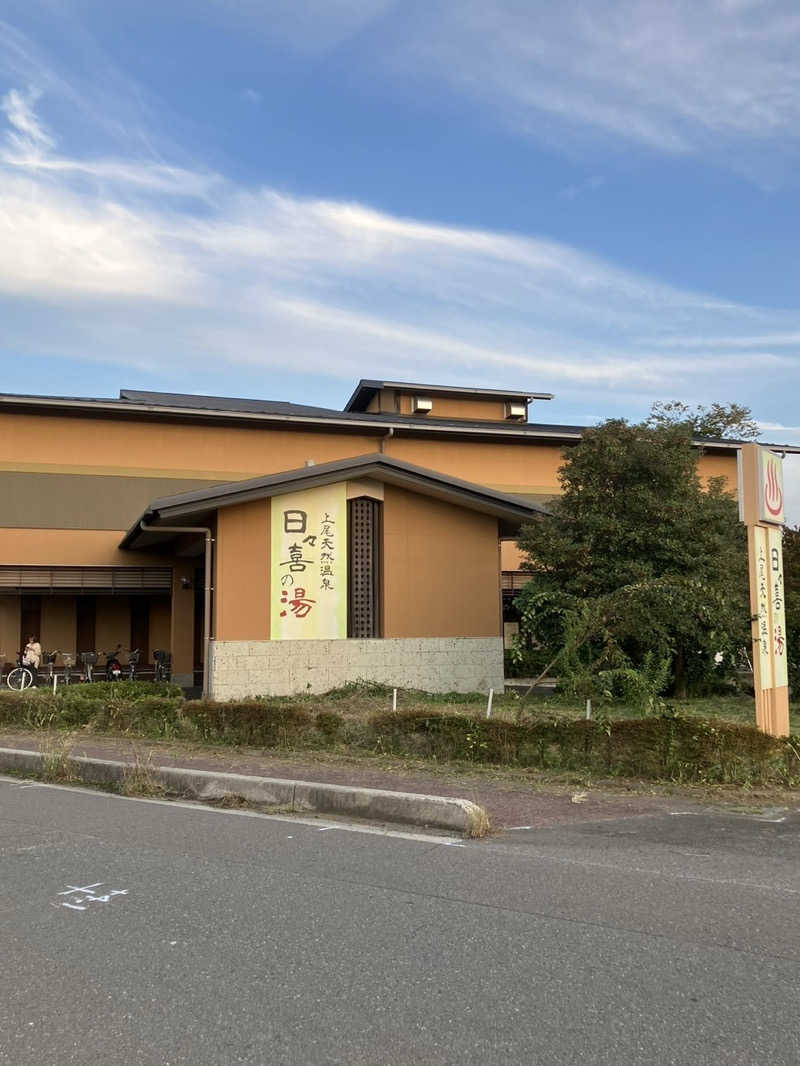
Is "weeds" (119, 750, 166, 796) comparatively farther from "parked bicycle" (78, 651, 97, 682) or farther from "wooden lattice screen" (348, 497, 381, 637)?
"parked bicycle" (78, 651, 97, 682)

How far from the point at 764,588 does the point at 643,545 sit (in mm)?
5515

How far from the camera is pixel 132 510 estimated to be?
27.3 m

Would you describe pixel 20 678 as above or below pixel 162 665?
below

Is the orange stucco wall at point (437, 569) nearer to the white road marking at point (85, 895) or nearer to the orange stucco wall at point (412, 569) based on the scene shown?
the orange stucco wall at point (412, 569)

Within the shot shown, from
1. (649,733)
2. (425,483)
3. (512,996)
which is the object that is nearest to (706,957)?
(512,996)

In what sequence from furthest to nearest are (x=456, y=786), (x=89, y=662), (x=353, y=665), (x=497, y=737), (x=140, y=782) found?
(x=89, y=662), (x=353, y=665), (x=497, y=737), (x=140, y=782), (x=456, y=786)

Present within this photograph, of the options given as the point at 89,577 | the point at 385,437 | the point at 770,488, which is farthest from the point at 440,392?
the point at 770,488

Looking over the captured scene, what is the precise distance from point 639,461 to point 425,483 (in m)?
4.15

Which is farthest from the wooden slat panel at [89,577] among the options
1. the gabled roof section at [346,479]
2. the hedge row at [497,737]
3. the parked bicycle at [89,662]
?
the hedge row at [497,737]

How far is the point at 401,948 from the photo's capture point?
459cm

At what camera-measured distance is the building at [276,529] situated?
17.4 m

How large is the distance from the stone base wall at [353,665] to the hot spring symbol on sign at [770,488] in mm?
8872

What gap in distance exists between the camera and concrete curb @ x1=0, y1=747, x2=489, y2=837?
7.52m

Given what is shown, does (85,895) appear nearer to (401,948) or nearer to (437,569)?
(401,948)
